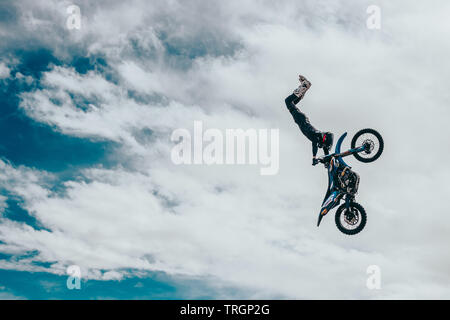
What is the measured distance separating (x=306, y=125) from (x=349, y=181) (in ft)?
10.2

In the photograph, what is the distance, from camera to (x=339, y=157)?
1966 centimetres

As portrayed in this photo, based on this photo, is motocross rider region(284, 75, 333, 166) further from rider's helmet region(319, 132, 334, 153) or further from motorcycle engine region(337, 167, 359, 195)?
motorcycle engine region(337, 167, 359, 195)

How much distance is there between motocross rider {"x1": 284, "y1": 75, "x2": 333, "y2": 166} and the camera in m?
19.6

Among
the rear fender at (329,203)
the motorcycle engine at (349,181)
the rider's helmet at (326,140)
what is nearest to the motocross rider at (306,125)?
the rider's helmet at (326,140)

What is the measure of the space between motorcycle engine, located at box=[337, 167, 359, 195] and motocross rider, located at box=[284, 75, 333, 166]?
48.0 inches

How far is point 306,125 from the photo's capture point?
19.8m

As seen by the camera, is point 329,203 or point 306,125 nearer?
point 329,203

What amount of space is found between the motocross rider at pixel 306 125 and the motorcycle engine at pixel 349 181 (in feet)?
4.00

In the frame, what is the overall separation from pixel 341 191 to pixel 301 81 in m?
5.29

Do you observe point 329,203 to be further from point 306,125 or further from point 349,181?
point 306,125

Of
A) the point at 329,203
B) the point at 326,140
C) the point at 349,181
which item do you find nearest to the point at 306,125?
the point at 326,140

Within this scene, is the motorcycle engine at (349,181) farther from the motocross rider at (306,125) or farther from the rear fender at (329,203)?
the motocross rider at (306,125)
